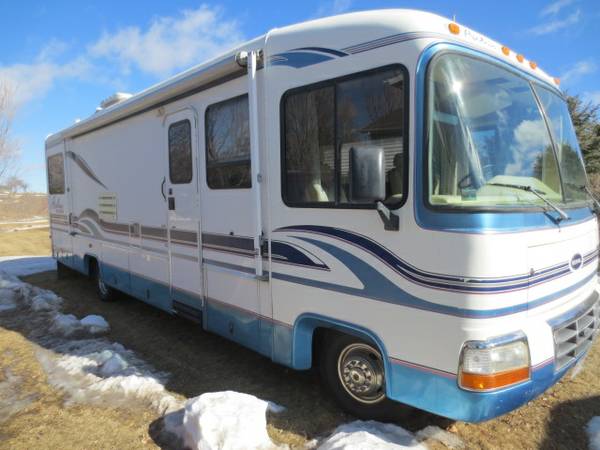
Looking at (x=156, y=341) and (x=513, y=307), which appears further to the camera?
(x=156, y=341)

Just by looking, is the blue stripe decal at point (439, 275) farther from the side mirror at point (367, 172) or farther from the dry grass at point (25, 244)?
the dry grass at point (25, 244)

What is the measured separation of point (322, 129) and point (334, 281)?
3.54 feet

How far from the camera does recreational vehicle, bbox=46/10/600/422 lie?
2.51 meters

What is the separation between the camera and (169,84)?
4.64 m

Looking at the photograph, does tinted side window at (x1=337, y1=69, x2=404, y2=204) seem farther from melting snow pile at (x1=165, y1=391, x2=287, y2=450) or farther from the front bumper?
melting snow pile at (x1=165, y1=391, x2=287, y2=450)

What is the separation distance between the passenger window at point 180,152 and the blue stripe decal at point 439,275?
75.0 inches

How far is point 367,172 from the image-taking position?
2574 millimetres

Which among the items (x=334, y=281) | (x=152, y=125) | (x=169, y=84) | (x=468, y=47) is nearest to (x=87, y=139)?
(x=152, y=125)

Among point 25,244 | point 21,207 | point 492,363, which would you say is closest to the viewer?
point 492,363

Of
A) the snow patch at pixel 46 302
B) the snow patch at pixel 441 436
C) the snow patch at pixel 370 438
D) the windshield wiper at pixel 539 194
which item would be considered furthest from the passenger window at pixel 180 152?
the snow patch at pixel 46 302

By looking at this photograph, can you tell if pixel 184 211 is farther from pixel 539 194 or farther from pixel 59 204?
pixel 59 204

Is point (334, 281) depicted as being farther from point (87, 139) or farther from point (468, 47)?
point (87, 139)

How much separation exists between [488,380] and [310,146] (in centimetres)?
190

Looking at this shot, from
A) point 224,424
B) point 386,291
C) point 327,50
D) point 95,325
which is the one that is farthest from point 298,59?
point 95,325
